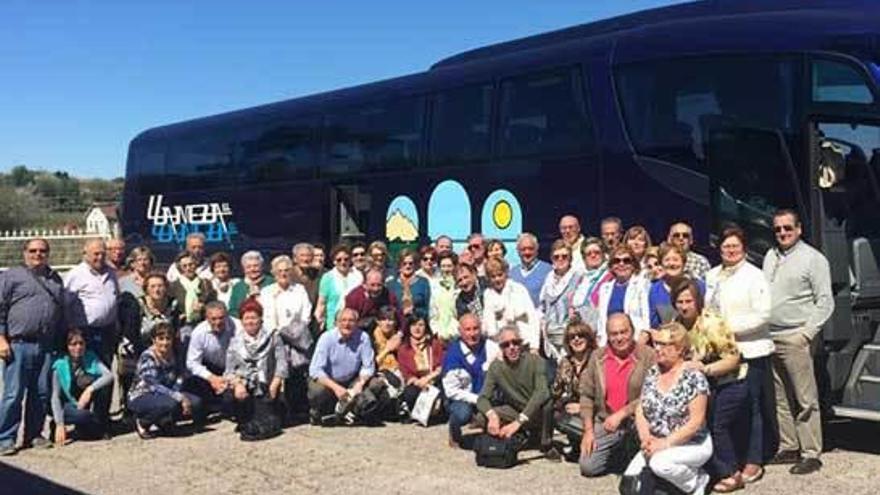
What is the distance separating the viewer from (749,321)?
21.2 feet

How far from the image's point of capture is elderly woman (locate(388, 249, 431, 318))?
930cm

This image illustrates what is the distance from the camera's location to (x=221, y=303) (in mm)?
8820

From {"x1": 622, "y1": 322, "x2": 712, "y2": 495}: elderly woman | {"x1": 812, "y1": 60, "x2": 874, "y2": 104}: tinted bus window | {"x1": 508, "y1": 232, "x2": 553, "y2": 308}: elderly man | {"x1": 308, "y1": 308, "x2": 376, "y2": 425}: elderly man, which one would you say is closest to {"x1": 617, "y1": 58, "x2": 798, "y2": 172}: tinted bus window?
{"x1": 812, "y1": 60, "x2": 874, "y2": 104}: tinted bus window

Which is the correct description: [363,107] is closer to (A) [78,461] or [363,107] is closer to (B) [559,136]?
(B) [559,136]

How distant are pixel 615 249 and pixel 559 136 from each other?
2.72 metres

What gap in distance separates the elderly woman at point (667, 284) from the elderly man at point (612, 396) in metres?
0.39

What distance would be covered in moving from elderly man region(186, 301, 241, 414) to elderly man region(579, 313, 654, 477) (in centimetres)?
336

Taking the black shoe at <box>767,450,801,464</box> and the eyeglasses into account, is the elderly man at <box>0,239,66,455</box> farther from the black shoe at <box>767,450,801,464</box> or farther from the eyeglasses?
the black shoe at <box>767,450,801,464</box>

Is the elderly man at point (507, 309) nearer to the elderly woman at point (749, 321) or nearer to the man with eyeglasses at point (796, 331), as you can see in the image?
the elderly woman at point (749, 321)

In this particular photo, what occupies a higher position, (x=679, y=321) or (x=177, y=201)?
(x=177, y=201)

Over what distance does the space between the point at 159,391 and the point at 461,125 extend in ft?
15.0

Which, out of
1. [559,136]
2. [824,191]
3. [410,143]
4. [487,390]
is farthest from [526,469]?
[410,143]

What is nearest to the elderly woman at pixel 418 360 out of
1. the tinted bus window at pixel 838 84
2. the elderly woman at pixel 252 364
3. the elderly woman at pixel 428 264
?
the elderly woman at pixel 428 264

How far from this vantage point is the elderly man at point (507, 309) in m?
8.08
